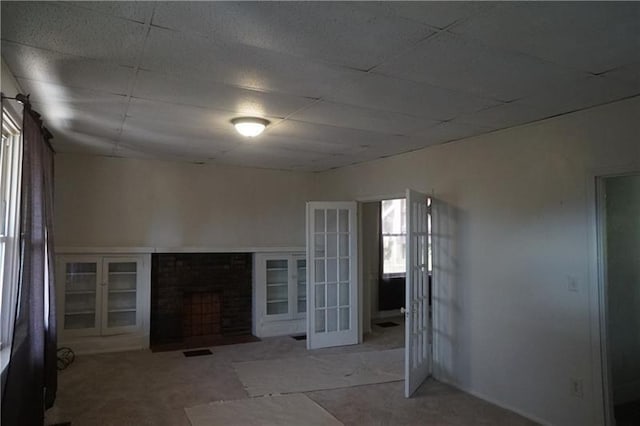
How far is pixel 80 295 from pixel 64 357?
0.75 meters

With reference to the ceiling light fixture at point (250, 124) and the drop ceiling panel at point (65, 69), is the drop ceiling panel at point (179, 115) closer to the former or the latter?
the ceiling light fixture at point (250, 124)

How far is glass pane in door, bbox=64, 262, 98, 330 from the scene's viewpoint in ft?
17.3

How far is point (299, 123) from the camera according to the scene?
378 cm

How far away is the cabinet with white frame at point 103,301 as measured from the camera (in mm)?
5242

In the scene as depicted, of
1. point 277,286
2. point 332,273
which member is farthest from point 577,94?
point 277,286

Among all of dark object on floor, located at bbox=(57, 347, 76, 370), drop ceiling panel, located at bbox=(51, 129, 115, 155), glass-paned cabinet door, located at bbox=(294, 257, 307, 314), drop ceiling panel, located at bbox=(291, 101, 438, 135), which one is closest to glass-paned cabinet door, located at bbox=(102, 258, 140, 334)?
dark object on floor, located at bbox=(57, 347, 76, 370)

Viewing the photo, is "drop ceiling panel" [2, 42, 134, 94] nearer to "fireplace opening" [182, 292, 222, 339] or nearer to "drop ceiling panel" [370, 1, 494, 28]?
"drop ceiling panel" [370, 1, 494, 28]

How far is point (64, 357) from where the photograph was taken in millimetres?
4988

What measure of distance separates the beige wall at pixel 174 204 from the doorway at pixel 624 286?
4.10m

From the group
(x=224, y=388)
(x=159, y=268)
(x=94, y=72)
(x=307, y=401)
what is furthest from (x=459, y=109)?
(x=159, y=268)

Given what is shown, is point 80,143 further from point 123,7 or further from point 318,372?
point 318,372

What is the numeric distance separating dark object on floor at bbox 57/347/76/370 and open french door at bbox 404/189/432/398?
372 centimetres

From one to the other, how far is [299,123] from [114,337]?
374cm

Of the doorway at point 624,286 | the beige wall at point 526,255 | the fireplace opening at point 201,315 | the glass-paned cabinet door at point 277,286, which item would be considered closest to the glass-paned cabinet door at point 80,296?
the fireplace opening at point 201,315
